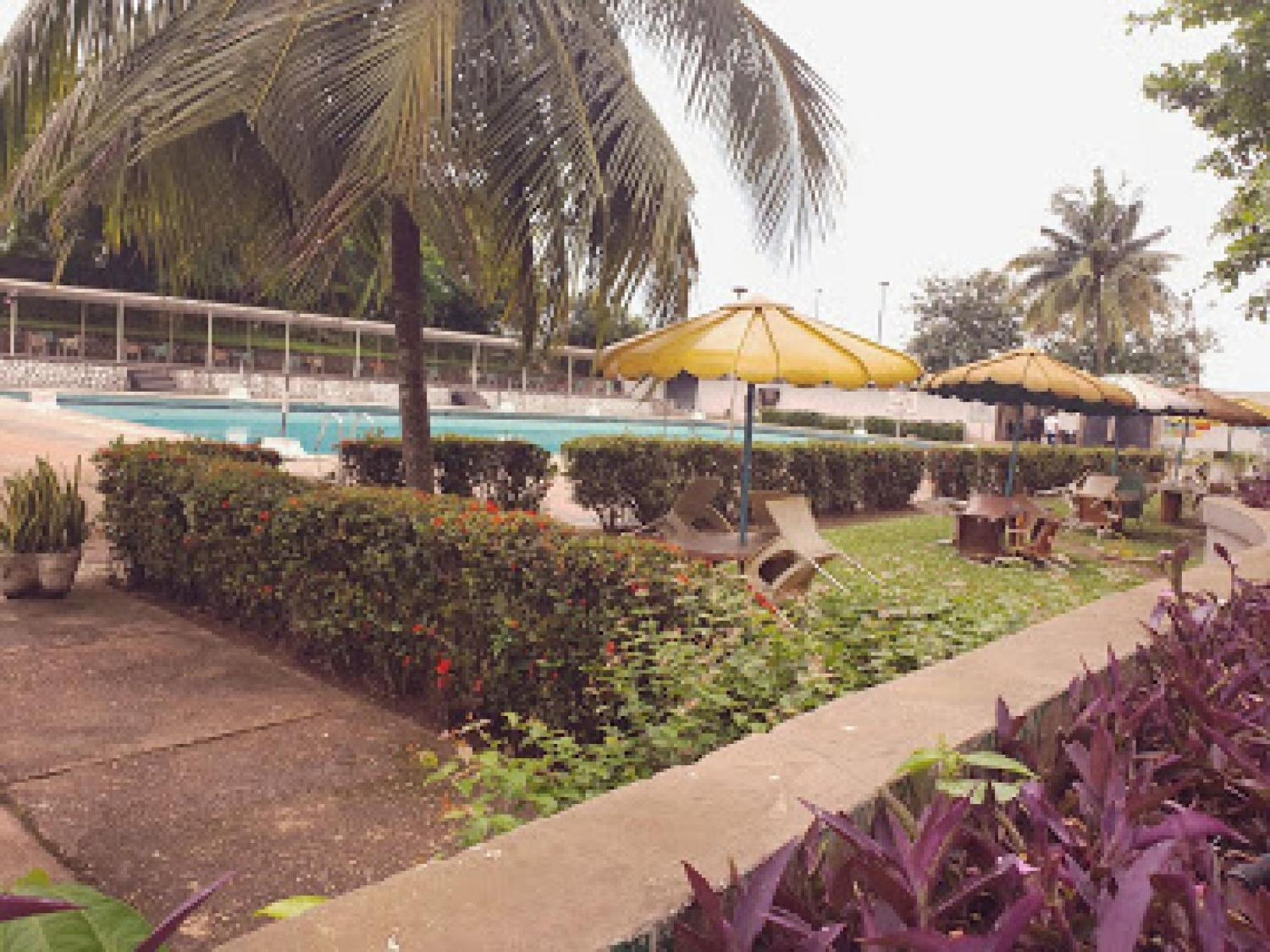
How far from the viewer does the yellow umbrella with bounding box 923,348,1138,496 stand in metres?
10.6

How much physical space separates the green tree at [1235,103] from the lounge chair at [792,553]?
575 centimetres

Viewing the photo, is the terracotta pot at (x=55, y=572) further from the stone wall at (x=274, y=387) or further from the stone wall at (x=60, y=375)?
the stone wall at (x=60, y=375)

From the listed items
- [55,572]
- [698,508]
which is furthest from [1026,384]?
[55,572]

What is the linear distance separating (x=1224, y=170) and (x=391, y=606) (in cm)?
1178

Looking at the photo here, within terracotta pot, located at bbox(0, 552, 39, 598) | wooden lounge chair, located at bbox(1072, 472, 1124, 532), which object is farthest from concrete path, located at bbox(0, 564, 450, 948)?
wooden lounge chair, located at bbox(1072, 472, 1124, 532)

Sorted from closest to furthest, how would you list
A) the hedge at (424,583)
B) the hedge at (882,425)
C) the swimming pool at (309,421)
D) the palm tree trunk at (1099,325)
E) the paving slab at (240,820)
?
1. the paving slab at (240,820)
2. the hedge at (424,583)
3. the swimming pool at (309,421)
4. the palm tree trunk at (1099,325)
5. the hedge at (882,425)

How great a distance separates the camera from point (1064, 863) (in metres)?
1.12

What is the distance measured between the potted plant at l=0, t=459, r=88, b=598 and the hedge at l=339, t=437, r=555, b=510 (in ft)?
12.5

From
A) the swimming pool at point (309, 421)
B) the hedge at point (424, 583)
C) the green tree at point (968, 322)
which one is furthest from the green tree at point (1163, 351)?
the hedge at point (424, 583)

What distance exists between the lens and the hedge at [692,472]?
1118 cm

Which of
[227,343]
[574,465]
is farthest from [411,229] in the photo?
[227,343]

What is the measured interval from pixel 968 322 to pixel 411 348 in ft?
151

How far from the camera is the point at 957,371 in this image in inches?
445

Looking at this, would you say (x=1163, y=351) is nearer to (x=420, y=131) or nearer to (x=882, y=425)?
(x=882, y=425)
